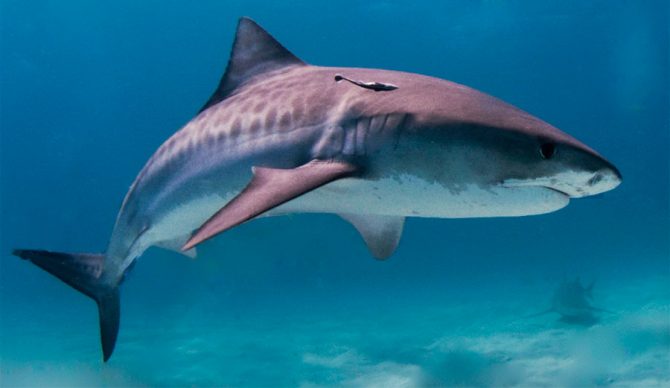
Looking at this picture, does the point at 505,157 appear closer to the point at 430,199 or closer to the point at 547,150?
the point at 547,150

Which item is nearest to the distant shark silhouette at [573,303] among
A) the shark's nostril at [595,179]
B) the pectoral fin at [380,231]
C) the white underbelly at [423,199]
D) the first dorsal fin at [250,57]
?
the pectoral fin at [380,231]

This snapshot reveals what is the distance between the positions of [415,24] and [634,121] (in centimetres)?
3915

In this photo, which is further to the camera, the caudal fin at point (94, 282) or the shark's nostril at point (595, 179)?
the caudal fin at point (94, 282)

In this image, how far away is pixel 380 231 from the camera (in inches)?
181

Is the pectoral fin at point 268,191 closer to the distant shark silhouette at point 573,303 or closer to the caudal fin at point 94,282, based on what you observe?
the caudal fin at point 94,282

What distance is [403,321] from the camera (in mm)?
18984

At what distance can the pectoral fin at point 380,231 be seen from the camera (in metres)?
4.52

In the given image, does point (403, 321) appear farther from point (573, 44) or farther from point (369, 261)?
point (573, 44)

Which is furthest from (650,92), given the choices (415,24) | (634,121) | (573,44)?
(415,24)

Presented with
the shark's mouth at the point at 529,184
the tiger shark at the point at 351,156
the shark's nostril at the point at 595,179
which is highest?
the tiger shark at the point at 351,156

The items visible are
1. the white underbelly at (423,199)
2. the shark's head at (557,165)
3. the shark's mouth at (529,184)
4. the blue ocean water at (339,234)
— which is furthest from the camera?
the blue ocean water at (339,234)

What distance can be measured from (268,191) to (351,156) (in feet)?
1.79

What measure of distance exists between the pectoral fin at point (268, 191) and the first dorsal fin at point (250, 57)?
166cm

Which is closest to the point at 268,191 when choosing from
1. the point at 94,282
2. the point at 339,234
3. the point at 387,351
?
the point at 94,282
